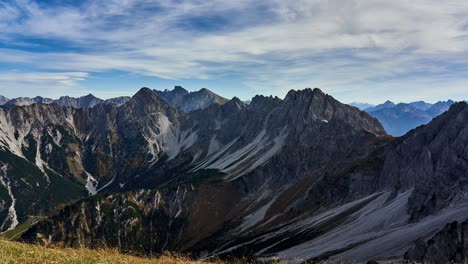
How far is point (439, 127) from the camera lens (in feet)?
500

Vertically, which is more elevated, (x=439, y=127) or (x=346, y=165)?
(x=439, y=127)

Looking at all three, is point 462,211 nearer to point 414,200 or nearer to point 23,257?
point 414,200

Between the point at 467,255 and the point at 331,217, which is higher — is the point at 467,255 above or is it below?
above

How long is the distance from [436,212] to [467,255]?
170 ft

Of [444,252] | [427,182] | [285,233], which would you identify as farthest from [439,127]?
[444,252]

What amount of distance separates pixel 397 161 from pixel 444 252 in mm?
110865

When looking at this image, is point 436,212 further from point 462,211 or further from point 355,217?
point 355,217

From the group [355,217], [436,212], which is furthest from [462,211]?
[355,217]

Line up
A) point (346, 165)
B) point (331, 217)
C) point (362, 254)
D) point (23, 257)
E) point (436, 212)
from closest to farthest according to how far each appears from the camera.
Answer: point (23, 257) → point (362, 254) → point (436, 212) → point (331, 217) → point (346, 165)

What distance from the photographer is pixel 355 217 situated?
129625mm

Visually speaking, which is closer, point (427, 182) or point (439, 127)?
point (427, 182)

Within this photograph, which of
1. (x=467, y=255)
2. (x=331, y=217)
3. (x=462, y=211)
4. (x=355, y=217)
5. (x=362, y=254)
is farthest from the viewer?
(x=331, y=217)

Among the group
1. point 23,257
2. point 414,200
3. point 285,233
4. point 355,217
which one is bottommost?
point 285,233

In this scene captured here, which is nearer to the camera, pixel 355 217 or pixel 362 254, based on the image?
pixel 362 254
